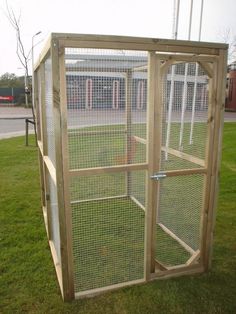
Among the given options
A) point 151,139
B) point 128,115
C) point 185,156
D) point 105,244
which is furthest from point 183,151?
point 105,244

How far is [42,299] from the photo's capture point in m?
2.57

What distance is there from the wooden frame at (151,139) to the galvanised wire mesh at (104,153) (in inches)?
1.9

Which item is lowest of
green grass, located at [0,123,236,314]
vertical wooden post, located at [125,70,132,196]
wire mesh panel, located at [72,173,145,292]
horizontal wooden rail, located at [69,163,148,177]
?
green grass, located at [0,123,236,314]

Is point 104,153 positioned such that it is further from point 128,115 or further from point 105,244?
point 105,244

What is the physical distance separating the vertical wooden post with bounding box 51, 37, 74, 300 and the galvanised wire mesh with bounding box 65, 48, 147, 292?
98mm

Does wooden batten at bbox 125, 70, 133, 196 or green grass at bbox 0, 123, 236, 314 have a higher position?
wooden batten at bbox 125, 70, 133, 196

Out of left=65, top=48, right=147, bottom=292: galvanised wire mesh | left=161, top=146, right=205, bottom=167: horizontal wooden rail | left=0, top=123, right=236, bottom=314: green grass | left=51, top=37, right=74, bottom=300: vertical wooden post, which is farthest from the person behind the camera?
left=161, top=146, right=205, bottom=167: horizontal wooden rail

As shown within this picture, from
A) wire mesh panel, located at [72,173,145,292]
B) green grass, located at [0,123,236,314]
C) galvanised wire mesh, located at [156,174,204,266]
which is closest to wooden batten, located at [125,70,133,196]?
wire mesh panel, located at [72,173,145,292]

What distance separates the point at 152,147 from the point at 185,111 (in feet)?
2.07

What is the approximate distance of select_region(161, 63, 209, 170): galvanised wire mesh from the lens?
8.52ft

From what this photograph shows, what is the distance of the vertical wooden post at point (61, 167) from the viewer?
2.01 meters

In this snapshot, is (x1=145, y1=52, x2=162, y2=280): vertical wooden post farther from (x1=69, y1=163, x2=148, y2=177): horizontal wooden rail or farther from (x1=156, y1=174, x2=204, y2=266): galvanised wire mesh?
(x1=156, y1=174, x2=204, y2=266): galvanised wire mesh

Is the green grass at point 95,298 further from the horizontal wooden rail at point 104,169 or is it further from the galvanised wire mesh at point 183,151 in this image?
the horizontal wooden rail at point 104,169

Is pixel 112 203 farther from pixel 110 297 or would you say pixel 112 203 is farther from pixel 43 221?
pixel 43 221
